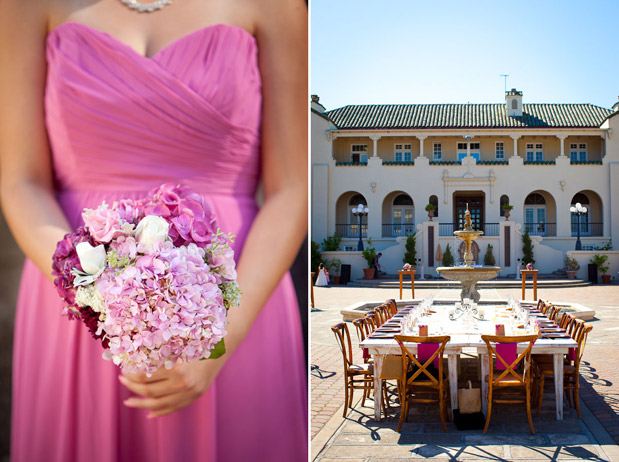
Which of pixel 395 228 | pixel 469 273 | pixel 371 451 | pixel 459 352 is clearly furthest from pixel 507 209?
pixel 371 451

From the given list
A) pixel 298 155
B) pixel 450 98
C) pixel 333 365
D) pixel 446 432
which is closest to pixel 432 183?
pixel 450 98

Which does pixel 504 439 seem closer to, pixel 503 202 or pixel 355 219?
pixel 503 202

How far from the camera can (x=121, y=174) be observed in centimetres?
317

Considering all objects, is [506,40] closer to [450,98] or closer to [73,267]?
[73,267]

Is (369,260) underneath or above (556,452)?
above

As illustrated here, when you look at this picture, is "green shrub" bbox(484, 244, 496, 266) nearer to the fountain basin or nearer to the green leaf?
the fountain basin

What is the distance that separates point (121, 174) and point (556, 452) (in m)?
4.40

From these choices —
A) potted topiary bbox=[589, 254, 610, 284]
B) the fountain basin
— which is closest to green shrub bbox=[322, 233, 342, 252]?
potted topiary bbox=[589, 254, 610, 284]

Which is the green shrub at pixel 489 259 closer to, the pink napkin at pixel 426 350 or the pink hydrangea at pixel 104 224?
the pink napkin at pixel 426 350

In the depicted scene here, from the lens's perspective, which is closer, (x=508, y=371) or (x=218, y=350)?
(x=218, y=350)

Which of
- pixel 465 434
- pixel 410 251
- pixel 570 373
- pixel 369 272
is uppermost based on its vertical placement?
pixel 410 251

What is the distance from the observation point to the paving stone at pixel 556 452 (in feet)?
17.2

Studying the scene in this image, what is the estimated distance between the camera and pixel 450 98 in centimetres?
3759

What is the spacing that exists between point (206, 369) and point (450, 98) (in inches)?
1441
